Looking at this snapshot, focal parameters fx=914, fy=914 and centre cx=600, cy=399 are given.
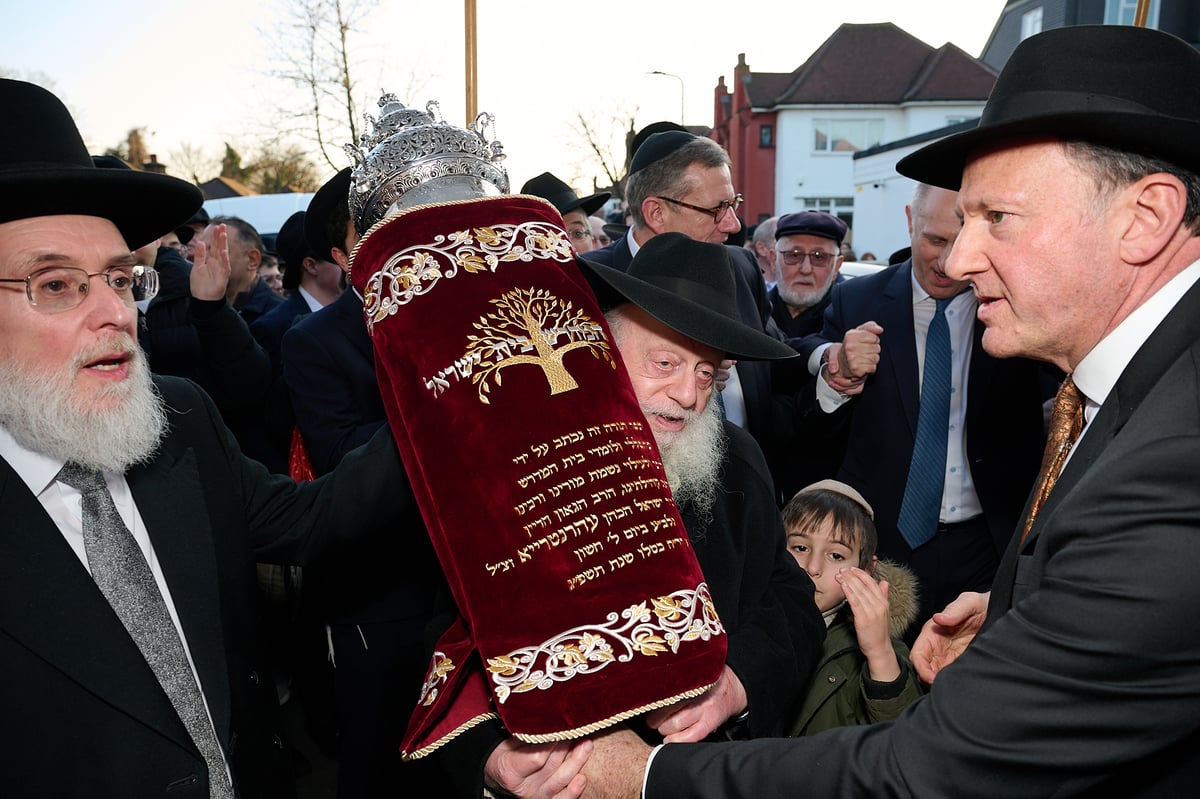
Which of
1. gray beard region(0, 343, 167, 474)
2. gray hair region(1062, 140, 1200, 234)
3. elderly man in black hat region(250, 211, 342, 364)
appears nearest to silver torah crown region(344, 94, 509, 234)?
gray beard region(0, 343, 167, 474)

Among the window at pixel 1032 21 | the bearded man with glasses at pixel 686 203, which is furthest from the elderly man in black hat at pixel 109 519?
the window at pixel 1032 21

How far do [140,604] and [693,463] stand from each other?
1.37 m

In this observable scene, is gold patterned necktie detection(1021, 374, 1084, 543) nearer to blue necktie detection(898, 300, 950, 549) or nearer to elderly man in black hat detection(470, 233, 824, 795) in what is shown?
elderly man in black hat detection(470, 233, 824, 795)

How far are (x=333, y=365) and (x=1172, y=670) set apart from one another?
262 centimetres

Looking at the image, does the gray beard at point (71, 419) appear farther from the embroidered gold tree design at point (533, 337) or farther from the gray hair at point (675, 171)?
the gray hair at point (675, 171)

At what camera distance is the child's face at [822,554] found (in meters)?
3.31

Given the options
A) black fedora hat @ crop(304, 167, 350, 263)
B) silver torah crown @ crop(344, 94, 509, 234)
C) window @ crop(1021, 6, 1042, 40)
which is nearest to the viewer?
silver torah crown @ crop(344, 94, 509, 234)

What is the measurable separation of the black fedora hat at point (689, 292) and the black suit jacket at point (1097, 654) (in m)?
0.88

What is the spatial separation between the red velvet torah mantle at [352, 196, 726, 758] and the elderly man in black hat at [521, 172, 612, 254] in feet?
12.3

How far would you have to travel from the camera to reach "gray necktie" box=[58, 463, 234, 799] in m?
1.86

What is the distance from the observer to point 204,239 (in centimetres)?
349

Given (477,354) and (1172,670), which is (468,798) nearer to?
(477,354)

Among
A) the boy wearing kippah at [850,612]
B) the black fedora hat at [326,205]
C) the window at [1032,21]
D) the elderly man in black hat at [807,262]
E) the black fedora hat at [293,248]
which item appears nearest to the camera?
the boy wearing kippah at [850,612]

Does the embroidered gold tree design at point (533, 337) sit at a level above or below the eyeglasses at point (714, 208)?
below
